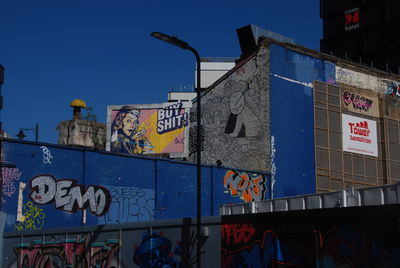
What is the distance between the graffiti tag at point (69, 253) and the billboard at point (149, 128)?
16.1 meters

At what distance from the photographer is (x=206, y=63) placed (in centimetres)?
7694

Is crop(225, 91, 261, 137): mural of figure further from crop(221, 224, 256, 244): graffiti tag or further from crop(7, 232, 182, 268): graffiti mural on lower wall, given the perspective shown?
crop(221, 224, 256, 244): graffiti tag

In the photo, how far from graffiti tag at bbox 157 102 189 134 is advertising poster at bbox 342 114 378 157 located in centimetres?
1045

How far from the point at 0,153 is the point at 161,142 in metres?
15.1

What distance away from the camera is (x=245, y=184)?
107 ft

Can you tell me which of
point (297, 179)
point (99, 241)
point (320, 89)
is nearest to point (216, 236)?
point (99, 241)

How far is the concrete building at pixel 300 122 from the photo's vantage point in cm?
3344

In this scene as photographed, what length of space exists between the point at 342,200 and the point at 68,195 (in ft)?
44.5

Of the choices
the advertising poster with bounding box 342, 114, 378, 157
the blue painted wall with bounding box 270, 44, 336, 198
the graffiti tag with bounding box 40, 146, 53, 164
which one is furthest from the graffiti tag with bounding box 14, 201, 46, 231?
the advertising poster with bounding box 342, 114, 378, 157

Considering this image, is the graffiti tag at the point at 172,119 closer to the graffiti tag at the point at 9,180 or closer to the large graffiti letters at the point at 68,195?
the large graffiti letters at the point at 68,195

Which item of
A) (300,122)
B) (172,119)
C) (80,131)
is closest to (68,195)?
(172,119)

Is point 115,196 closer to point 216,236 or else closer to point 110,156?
point 110,156

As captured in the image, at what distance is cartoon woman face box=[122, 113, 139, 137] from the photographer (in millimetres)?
40219

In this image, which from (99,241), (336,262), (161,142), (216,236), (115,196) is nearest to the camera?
(336,262)
